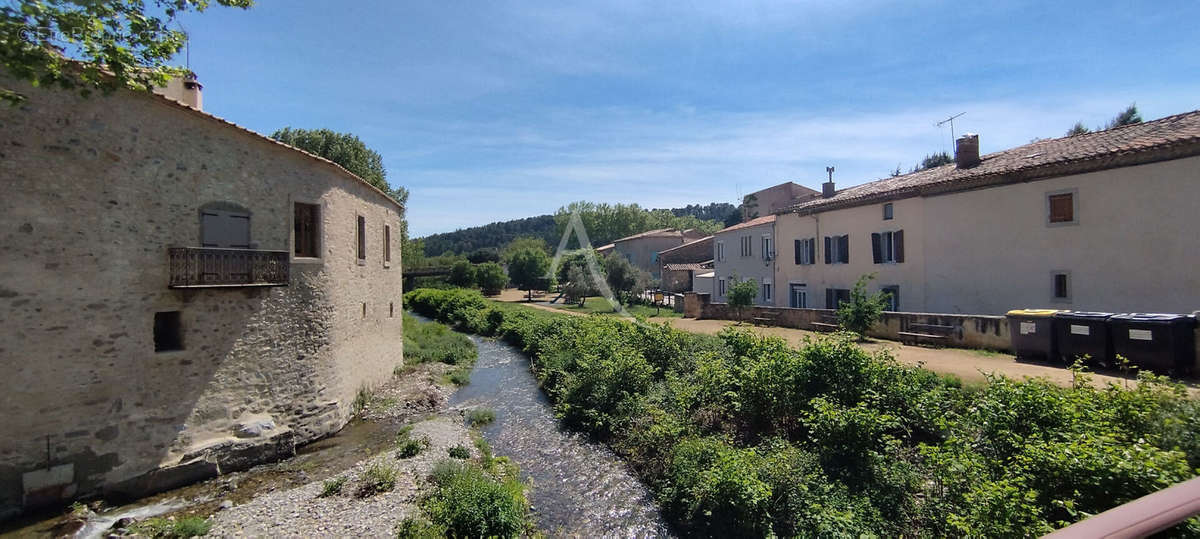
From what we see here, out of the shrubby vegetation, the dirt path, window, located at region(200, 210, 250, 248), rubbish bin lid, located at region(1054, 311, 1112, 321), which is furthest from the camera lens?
rubbish bin lid, located at region(1054, 311, 1112, 321)

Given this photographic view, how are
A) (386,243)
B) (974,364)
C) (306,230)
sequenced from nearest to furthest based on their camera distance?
(306,230)
(974,364)
(386,243)

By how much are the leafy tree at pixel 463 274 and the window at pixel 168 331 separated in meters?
46.7

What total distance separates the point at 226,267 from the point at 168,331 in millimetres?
1595

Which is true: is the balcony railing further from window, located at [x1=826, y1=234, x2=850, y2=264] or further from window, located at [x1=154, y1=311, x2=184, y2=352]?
window, located at [x1=826, y1=234, x2=850, y2=264]

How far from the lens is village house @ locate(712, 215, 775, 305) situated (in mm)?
28812

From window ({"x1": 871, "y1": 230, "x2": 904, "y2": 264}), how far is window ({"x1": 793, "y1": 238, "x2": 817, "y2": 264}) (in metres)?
3.42

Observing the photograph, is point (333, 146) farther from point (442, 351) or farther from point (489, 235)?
point (489, 235)

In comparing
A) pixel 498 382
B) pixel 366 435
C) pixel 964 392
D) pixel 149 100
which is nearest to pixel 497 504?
pixel 366 435

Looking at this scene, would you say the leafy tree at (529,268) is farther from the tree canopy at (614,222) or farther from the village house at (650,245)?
the tree canopy at (614,222)

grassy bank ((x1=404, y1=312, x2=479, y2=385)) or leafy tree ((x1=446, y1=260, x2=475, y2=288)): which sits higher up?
leafy tree ((x1=446, y1=260, x2=475, y2=288))

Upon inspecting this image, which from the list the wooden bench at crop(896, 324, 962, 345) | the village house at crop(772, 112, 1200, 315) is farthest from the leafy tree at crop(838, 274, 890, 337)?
the village house at crop(772, 112, 1200, 315)

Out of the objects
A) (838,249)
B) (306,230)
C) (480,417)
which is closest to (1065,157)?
(838,249)

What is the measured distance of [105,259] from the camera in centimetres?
880

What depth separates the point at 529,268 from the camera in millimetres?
54562
